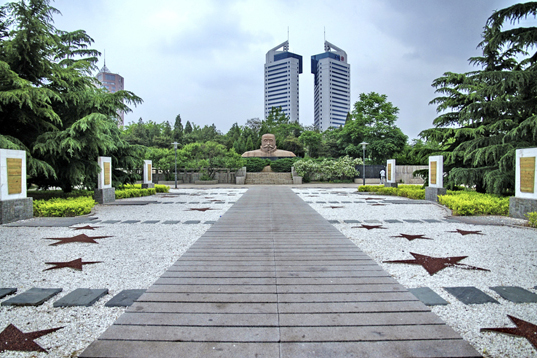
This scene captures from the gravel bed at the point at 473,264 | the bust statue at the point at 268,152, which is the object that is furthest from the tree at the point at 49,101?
the bust statue at the point at 268,152

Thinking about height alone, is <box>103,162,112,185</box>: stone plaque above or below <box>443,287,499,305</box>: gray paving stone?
above

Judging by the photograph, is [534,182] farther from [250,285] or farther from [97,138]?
[97,138]

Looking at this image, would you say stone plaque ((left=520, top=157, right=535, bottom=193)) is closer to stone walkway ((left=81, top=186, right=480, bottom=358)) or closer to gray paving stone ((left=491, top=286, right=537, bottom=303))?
gray paving stone ((left=491, top=286, right=537, bottom=303))

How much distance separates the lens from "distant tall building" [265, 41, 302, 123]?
13412 centimetres

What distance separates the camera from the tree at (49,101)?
9008 mm

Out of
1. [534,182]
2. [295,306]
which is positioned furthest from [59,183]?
[534,182]

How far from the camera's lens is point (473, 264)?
4.13 m

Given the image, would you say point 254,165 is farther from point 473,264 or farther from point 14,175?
point 473,264

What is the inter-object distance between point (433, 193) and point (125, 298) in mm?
11904

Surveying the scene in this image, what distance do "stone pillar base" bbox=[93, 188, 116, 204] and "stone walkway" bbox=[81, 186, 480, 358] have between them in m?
8.96

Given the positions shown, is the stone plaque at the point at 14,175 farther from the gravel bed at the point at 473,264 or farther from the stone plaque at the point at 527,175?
the stone plaque at the point at 527,175

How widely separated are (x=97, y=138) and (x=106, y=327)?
29.6ft

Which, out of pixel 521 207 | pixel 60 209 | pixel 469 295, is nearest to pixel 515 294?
pixel 469 295

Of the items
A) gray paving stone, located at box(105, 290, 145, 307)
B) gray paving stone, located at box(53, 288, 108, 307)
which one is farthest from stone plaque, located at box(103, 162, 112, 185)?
gray paving stone, located at box(105, 290, 145, 307)
